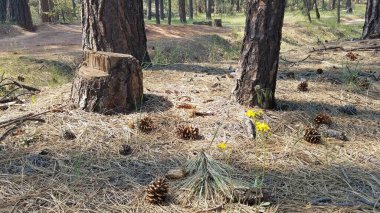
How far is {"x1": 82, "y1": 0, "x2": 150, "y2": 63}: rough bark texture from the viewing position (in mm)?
4867

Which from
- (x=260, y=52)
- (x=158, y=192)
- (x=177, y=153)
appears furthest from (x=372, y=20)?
(x=158, y=192)

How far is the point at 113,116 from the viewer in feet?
12.0

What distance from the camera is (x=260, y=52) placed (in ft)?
11.9

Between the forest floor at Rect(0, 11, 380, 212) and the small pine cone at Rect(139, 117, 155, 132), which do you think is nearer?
the forest floor at Rect(0, 11, 380, 212)

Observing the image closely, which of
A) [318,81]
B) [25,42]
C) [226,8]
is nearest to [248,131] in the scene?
[318,81]

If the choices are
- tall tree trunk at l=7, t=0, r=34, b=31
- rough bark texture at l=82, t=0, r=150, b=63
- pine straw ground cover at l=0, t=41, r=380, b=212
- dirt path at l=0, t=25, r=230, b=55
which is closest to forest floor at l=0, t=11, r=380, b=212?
pine straw ground cover at l=0, t=41, r=380, b=212

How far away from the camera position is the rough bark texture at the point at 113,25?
4867 mm

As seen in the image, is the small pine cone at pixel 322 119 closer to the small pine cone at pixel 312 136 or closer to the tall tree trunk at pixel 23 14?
the small pine cone at pixel 312 136

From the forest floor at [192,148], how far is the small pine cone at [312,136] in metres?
0.05

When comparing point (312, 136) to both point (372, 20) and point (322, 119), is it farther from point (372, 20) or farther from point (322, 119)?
point (372, 20)

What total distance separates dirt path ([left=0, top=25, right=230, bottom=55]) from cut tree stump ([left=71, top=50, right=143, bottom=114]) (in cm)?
696

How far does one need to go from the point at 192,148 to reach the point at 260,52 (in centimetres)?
126

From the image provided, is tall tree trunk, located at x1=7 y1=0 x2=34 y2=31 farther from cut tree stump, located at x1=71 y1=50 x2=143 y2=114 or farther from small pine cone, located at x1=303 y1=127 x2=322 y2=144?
small pine cone, located at x1=303 y1=127 x2=322 y2=144

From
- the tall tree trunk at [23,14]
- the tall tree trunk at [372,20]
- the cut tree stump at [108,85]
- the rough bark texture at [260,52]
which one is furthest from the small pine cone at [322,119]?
the tall tree trunk at [23,14]
